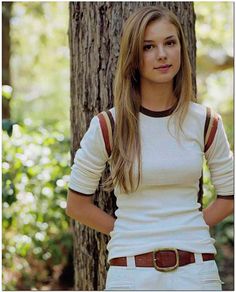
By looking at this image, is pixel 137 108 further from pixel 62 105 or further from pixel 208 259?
pixel 62 105

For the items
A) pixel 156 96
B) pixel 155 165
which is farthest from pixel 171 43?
pixel 155 165

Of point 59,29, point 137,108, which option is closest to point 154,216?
point 137,108

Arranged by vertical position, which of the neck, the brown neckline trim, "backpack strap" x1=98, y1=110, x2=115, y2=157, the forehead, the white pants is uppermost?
the forehead

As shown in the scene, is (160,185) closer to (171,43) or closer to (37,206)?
(171,43)

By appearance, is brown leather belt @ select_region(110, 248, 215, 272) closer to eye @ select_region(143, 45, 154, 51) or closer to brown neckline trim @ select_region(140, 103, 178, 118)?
brown neckline trim @ select_region(140, 103, 178, 118)

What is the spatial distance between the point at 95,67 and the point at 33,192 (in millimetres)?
1671

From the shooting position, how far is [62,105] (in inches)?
599

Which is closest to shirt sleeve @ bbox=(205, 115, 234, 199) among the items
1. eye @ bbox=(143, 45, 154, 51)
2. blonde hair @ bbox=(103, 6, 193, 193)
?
blonde hair @ bbox=(103, 6, 193, 193)

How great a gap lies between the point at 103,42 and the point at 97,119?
1.94ft

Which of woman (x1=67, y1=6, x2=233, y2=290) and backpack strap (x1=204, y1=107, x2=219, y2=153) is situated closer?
woman (x1=67, y1=6, x2=233, y2=290)

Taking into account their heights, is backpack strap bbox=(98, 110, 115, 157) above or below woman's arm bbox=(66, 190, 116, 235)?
above

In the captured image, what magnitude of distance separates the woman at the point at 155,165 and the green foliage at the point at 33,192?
1384mm

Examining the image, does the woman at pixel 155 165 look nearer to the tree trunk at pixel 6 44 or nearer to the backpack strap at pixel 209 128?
the backpack strap at pixel 209 128

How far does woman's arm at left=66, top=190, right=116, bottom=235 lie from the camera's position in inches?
108
